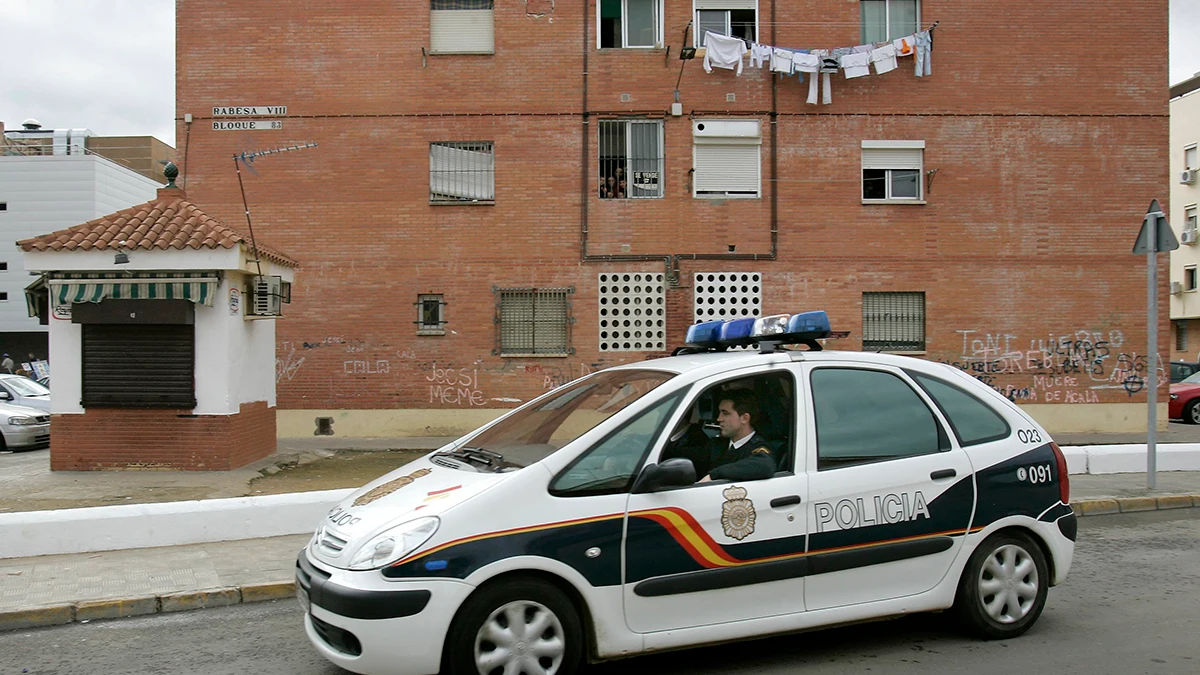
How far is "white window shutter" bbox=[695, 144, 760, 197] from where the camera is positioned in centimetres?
1691

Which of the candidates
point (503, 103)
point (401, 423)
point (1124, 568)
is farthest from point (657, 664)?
point (503, 103)

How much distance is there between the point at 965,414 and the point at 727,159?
12.1 meters

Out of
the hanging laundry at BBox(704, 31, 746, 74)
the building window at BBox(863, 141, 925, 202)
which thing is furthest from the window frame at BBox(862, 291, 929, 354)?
the hanging laundry at BBox(704, 31, 746, 74)

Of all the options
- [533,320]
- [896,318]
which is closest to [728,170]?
[896,318]

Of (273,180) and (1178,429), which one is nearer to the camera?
(273,180)

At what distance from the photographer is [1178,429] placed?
60.6ft

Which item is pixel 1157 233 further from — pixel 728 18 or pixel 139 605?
pixel 139 605

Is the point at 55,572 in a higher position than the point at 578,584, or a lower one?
lower

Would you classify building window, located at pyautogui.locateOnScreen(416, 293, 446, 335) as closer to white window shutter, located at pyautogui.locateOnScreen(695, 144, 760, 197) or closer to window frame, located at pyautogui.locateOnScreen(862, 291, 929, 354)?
white window shutter, located at pyautogui.locateOnScreen(695, 144, 760, 197)

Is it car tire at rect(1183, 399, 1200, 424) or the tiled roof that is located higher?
the tiled roof

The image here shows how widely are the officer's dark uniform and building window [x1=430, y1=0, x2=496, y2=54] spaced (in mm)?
13451

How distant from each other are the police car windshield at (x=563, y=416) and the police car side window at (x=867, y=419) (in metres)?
0.90

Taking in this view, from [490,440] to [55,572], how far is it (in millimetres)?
4046

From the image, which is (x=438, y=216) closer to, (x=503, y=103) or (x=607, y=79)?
(x=503, y=103)
